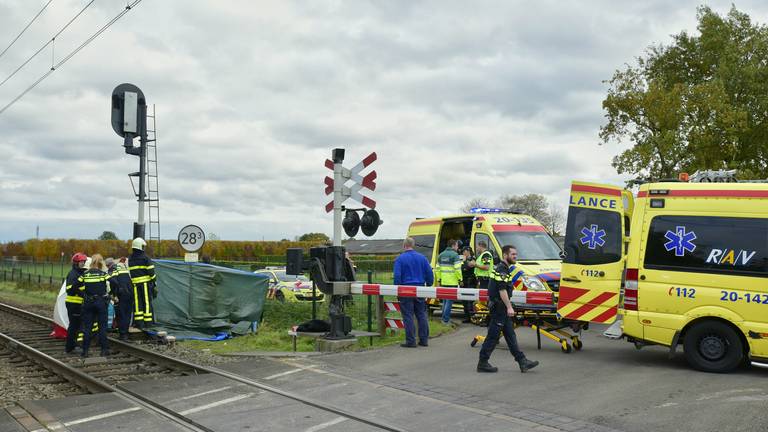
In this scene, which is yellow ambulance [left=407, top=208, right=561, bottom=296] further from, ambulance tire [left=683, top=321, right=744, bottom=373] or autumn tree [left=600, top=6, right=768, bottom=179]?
autumn tree [left=600, top=6, right=768, bottom=179]

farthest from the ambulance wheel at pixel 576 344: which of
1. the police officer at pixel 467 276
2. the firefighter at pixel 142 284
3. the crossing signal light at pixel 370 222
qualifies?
the firefighter at pixel 142 284

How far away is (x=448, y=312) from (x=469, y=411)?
7.75m

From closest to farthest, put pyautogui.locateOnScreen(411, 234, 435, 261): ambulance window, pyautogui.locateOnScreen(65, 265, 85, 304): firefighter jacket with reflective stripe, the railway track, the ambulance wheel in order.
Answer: the railway track < the ambulance wheel < pyautogui.locateOnScreen(65, 265, 85, 304): firefighter jacket with reflective stripe < pyautogui.locateOnScreen(411, 234, 435, 261): ambulance window

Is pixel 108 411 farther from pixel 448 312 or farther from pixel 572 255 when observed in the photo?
pixel 448 312

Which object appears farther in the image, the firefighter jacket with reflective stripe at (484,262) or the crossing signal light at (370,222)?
the firefighter jacket with reflective stripe at (484,262)

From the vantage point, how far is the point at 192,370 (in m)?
10.2

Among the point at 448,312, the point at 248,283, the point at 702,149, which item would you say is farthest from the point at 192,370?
the point at 702,149

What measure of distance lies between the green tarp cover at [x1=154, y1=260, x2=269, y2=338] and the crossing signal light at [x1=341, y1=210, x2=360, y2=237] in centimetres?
381

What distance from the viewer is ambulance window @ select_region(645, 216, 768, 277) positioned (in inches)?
Answer: 369

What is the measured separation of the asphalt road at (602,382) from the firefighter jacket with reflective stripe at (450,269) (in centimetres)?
289

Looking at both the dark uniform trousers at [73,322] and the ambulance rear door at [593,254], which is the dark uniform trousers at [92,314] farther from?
the ambulance rear door at [593,254]

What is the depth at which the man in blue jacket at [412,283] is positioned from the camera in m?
12.2

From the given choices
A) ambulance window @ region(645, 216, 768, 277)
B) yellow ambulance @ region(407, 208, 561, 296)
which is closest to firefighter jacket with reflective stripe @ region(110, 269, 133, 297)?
yellow ambulance @ region(407, 208, 561, 296)

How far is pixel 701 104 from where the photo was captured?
89.9 ft
